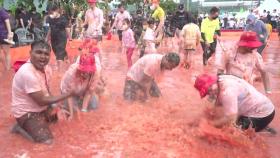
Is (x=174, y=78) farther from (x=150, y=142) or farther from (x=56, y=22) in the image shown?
(x=150, y=142)

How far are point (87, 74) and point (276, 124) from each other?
120 inches

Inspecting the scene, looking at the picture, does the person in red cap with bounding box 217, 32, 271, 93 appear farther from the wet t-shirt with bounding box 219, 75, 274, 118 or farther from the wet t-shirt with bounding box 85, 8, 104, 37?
the wet t-shirt with bounding box 85, 8, 104, 37

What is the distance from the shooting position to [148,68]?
7.18 meters

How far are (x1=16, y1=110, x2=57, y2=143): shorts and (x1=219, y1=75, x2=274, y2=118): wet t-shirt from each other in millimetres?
2282

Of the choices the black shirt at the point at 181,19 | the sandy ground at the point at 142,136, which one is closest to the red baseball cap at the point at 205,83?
the sandy ground at the point at 142,136

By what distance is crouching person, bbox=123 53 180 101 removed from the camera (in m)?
6.88

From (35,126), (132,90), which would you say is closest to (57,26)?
(132,90)

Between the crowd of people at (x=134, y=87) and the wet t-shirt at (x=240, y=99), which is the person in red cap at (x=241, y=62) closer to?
the crowd of people at (x=134, y=87)

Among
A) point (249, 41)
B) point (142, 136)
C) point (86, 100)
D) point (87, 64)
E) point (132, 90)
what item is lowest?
point (142, 136)

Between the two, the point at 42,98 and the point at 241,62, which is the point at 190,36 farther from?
the point at 42,98

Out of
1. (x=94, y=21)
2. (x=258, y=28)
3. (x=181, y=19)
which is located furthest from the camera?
(x=181, y=19)

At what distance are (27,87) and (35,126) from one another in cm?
57

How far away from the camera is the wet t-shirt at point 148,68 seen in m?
7.11

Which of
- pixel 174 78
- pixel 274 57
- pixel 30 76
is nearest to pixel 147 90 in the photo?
pixel 30 76
